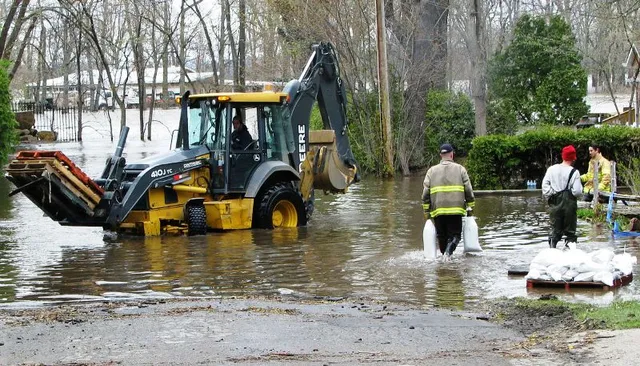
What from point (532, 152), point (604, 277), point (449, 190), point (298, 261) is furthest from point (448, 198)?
point (532, 152)

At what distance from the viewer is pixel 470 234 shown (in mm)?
15086

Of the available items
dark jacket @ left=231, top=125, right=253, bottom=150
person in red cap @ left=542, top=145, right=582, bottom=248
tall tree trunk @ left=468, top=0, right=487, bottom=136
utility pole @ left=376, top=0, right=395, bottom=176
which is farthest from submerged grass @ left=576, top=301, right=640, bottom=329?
tall tree trunk @ left=468, top=0, right=487, bottom=136

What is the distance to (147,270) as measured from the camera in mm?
14953

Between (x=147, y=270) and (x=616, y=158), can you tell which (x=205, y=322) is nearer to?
(x=147, y=270)

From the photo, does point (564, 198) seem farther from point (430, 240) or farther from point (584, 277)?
point (584, 277)

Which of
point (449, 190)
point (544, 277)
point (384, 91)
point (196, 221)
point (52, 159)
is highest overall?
point (384, 91)

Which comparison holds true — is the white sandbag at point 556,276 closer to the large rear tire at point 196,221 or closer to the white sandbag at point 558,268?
the white sandbag at point 558,268

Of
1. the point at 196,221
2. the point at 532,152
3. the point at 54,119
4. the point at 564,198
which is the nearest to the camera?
the point at 564,198

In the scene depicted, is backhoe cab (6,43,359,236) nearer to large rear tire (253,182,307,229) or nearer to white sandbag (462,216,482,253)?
large rear tire (253,182,307,229)

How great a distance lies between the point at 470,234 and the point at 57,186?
676 cm

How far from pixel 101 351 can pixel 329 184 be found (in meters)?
12.3

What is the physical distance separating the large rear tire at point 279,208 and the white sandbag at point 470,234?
519cm

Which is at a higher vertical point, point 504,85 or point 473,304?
point 504,85

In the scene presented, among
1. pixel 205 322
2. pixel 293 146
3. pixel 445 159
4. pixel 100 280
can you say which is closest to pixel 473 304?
pixel 205 322
